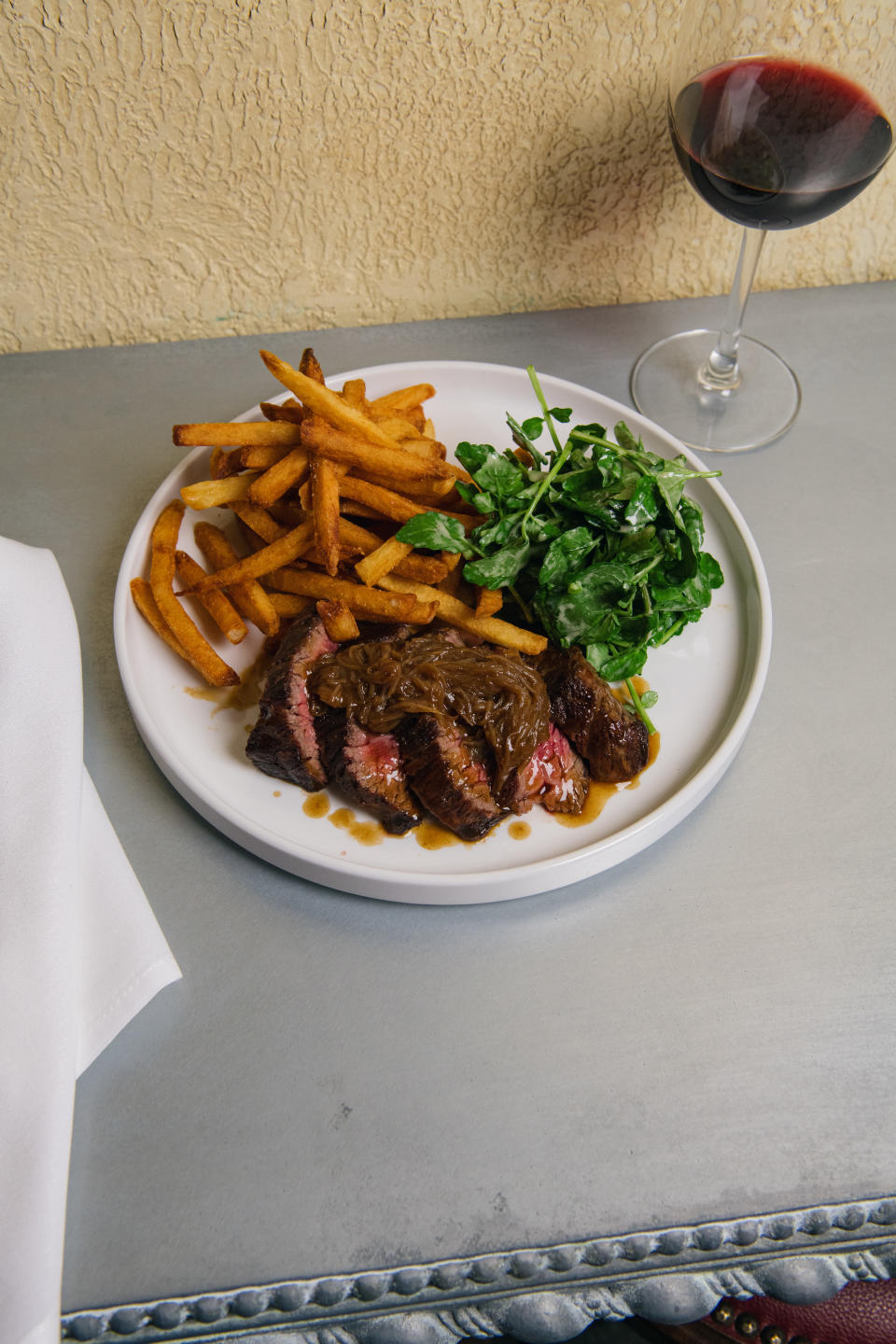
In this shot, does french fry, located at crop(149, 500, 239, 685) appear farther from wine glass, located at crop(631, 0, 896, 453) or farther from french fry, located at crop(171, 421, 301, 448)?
wine glass, located at crop(631, 0, 896, 453)

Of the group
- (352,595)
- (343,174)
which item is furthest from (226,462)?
(343,174)

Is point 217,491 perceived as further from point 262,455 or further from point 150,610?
point 150,610

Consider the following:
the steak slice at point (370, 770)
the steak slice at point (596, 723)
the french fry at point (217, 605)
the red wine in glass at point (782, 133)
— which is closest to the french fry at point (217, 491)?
the french fry at point (217, 605)

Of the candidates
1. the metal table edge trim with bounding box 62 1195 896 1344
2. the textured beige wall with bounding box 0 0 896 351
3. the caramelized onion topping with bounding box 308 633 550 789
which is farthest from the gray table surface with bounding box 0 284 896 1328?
the textured beige wall with bounding box 0 0 896 351

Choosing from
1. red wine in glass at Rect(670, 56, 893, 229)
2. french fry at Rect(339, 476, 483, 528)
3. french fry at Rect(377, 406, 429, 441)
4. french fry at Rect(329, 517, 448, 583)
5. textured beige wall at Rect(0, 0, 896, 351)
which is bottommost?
french fry at Rect(329, 517, 448, 583)

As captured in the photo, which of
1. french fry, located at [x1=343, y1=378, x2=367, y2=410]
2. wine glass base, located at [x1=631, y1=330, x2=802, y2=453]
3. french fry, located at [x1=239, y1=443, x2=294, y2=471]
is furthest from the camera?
wine glass base, located at [x1=631, y1=330, x2=802, y2=453]

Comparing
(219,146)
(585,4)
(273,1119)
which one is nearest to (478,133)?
(585,4)
